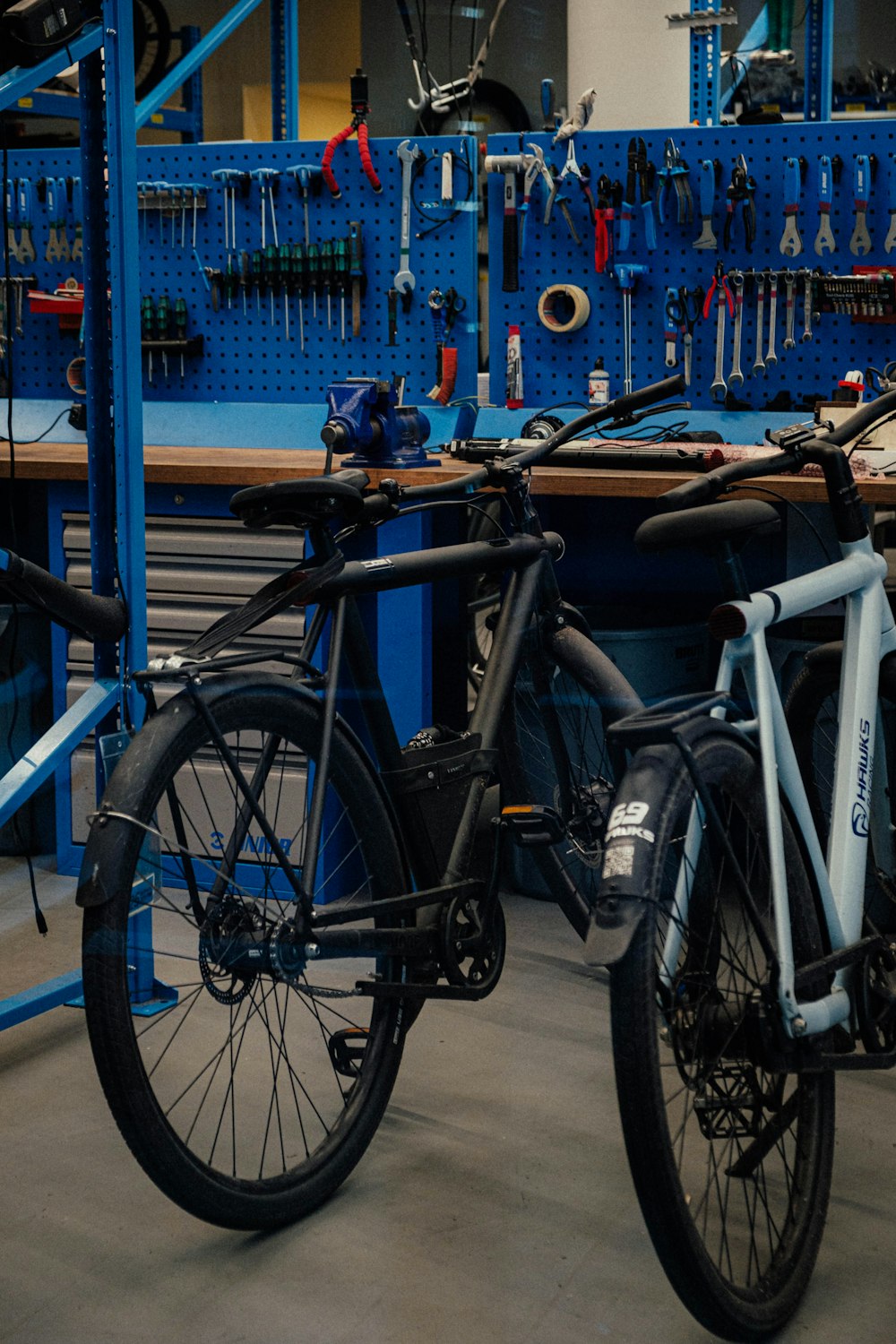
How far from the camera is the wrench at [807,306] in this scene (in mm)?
3354

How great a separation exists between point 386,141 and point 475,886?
233 cm

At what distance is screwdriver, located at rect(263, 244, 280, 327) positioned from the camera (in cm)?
377

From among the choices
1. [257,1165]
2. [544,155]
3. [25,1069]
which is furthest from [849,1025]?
[544,155]

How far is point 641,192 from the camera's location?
3.45 metres

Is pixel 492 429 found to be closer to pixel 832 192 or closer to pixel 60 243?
pixel 832 192

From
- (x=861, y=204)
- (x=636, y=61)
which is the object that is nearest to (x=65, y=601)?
(x=861, y=204)

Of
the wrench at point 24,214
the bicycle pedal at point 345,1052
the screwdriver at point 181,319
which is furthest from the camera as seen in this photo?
the wrench at point 24,214

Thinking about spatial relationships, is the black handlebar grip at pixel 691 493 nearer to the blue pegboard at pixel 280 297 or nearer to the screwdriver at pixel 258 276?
the blue pegboard at pixel 280 297

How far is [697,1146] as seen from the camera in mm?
2008

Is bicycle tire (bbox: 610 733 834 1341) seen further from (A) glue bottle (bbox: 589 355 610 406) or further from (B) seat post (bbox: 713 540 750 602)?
(A) glue bottle (bbox: 589 355 610 406)

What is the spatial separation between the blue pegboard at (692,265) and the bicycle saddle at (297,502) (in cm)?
185

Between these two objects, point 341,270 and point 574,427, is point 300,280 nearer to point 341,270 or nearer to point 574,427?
point 341,270

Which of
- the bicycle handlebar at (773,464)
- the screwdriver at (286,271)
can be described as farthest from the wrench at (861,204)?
the bicycle handlebar at (773,464)

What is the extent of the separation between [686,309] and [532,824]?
182 cm
